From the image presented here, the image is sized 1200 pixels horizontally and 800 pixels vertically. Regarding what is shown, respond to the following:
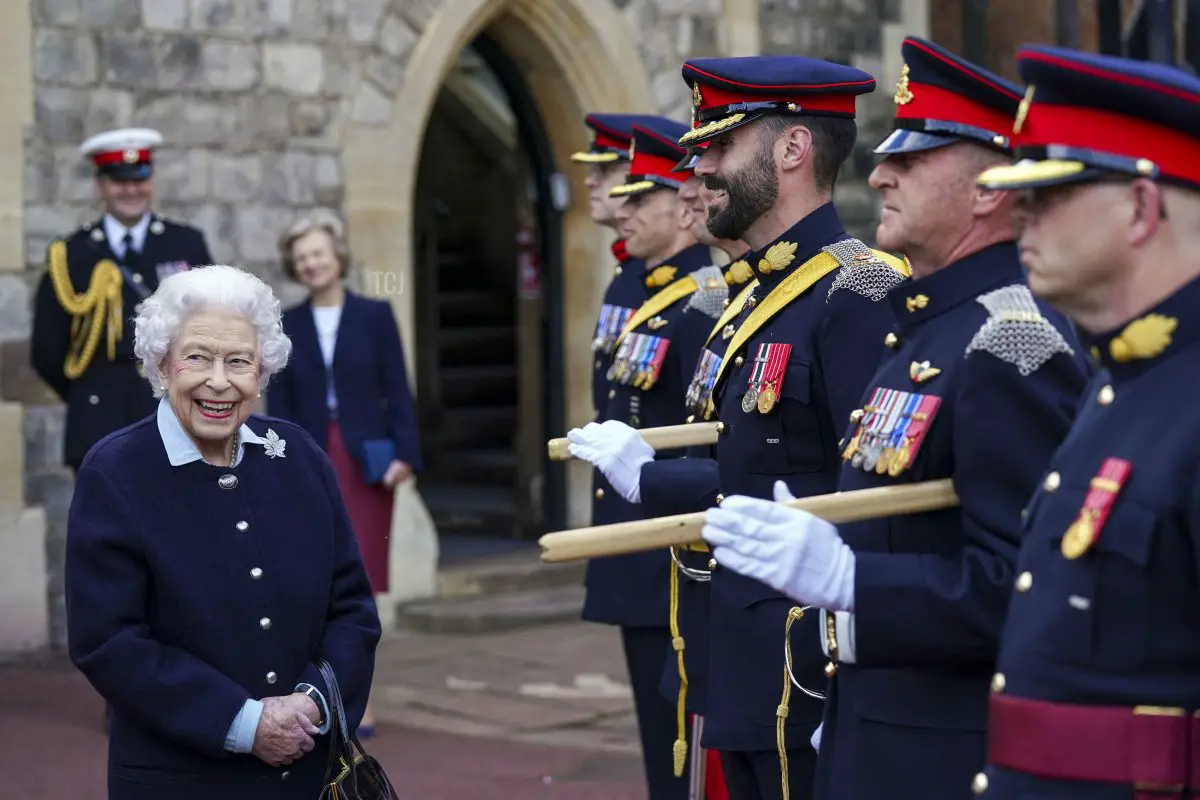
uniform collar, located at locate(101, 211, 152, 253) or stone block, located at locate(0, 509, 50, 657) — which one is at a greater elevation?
uniform collar, located at locate(101, 211, 152, 253)

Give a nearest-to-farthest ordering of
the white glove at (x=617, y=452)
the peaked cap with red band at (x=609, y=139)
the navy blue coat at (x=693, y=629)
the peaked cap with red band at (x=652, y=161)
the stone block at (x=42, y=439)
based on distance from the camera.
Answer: the white glove at (x=617, y=452), the navy blue coat at (x=693, y=629), the peaked cap with red band at (x=652, y=161), the peaked cap with red band at (x=609, y=139), the stone block at (x=42, y=439)

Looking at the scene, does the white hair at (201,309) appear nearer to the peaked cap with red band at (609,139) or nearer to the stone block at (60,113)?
the peaked cap with red band at (609,139)

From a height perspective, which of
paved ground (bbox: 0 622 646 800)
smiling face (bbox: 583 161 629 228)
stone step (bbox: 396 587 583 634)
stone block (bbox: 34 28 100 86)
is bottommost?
paved ground (bbox: 0 622 646 800)

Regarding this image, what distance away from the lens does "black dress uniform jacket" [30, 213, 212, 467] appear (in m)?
7.34

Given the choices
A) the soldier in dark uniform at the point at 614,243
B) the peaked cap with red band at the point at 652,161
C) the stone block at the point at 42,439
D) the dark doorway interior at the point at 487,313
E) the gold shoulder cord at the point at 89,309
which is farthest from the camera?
the dark doorway interior at the point at 487,313

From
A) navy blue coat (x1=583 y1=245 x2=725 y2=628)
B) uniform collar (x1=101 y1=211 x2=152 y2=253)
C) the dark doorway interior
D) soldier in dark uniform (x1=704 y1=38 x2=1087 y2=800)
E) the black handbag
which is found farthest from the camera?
the dark doorway interior

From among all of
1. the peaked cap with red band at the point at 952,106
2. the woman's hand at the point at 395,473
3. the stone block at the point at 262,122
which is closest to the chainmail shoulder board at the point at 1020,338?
the peaked cap with red band at the point at 952,106

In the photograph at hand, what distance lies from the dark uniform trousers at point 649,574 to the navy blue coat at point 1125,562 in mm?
2566

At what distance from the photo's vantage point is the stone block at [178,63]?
8492 millimetres

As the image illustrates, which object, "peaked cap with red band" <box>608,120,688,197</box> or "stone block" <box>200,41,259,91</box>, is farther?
"stone block" <box>200,41,259,91</box>

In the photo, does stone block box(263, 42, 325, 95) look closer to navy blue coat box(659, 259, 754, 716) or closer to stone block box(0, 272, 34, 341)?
stone block box(0, 272, 34, 341)

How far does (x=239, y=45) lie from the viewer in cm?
870

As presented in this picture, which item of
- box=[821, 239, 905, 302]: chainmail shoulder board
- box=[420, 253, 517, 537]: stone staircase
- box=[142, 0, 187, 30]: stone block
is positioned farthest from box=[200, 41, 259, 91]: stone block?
box=[821, 239, 905, 302]: chainmail shoulder board

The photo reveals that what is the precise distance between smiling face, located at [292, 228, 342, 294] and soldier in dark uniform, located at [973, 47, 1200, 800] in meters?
4.92
